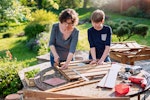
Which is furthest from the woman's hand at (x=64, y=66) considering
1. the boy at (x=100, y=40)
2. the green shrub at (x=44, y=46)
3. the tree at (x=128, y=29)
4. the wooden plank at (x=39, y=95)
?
the tree at (x=128, y=29)

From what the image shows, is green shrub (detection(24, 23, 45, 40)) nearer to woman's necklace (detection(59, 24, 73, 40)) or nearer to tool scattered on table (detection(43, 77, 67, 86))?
woman's necklace (detection(59, 24, 73, 40))

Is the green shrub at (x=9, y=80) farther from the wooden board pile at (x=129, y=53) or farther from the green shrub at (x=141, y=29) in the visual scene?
the green shrub at (x=141, y=29)

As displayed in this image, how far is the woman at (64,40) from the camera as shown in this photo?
14.3 ft

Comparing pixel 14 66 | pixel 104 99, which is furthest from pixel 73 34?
pixel 14 66

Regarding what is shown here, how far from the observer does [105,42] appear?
5035 millimetres

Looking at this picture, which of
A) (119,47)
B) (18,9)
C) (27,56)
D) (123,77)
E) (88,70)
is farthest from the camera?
(27,56)

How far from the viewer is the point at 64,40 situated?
15.5 feet

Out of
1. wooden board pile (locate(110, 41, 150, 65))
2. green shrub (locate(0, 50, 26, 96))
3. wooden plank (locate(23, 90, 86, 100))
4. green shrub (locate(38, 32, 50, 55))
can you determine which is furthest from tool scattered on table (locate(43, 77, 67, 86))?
green shrub (locate(38, 32, 50, 55))

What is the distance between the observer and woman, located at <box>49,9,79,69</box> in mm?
4348

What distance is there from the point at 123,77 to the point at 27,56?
7.10 meters

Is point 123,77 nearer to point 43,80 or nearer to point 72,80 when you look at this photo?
point 72,80

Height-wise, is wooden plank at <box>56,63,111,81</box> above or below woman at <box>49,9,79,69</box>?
below

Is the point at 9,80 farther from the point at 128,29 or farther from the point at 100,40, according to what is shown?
the point at 128,29

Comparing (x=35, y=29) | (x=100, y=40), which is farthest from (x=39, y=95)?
(x=35, y=29)
